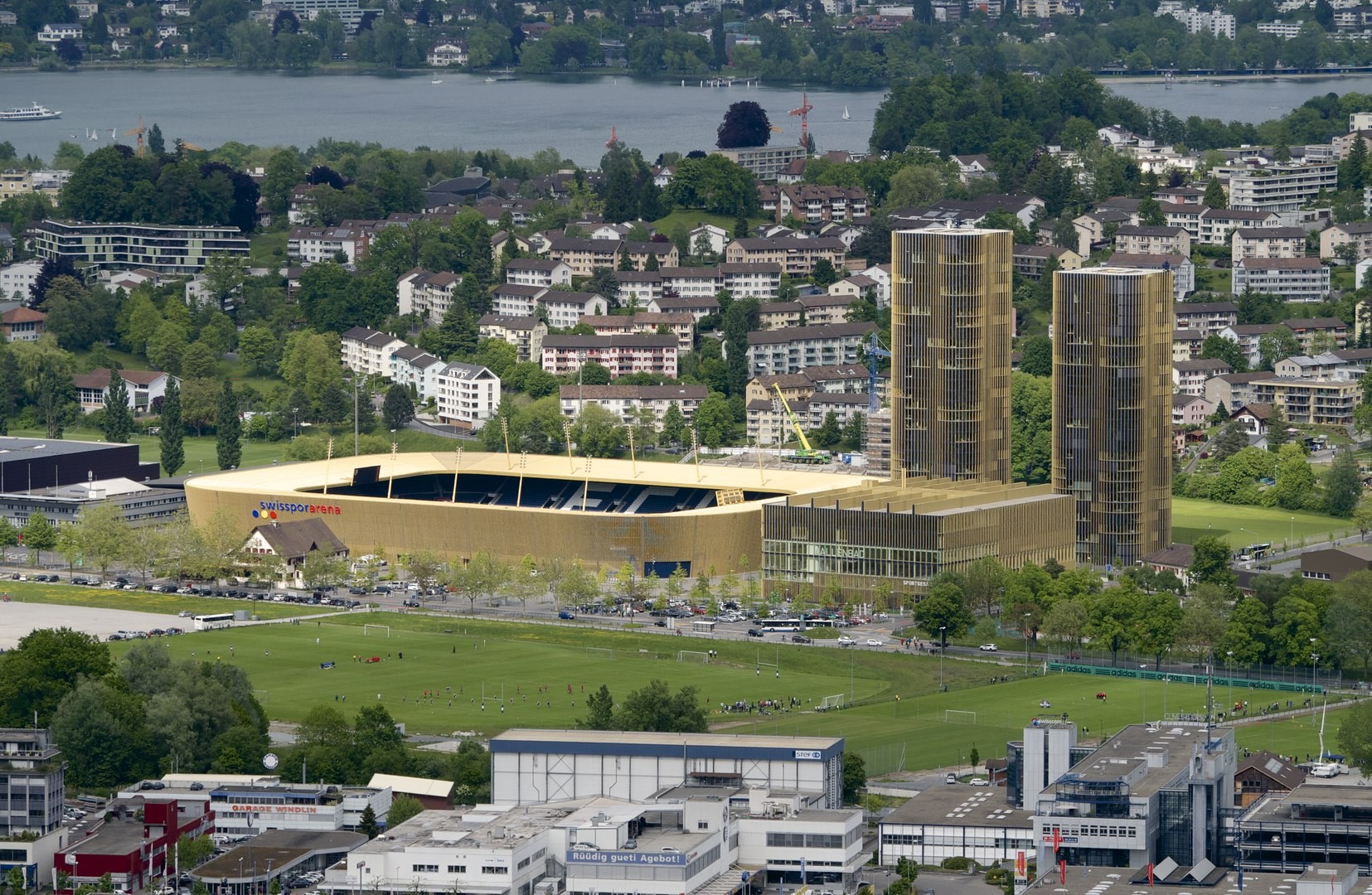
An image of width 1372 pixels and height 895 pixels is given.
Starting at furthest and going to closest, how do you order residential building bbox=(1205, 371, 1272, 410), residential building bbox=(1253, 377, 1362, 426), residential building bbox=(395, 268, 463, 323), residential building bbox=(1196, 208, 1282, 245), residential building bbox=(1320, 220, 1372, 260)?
1. residential building bbox=(1196, 208, 1282, 245)
2. residential building bbox=(1320, 220, 1372, 260)
3. residential building bbox=(395, 268, 463, 323)
4. residential building bbox=(1205, 371, 1272, 410)
5. residential building bbox=(1253, 377, 1362, 426)

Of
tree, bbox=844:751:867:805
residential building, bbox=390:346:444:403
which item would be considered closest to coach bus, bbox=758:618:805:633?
tree, bbox=844:751:867:805

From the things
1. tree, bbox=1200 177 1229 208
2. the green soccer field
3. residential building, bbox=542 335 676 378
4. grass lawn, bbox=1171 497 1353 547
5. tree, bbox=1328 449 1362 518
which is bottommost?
grass lawn, bbox=1171 497 1353 547

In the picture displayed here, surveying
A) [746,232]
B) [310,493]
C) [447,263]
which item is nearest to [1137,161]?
Result: [746,232]

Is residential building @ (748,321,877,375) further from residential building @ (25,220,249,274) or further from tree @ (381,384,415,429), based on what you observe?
residential building @ (25,220,249,274)

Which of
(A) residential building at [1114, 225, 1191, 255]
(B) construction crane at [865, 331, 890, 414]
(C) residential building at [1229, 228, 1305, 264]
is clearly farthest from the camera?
(A) residential building at [1114, 225, 1191, 255]

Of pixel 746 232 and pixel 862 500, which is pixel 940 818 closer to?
pixel 862 500
